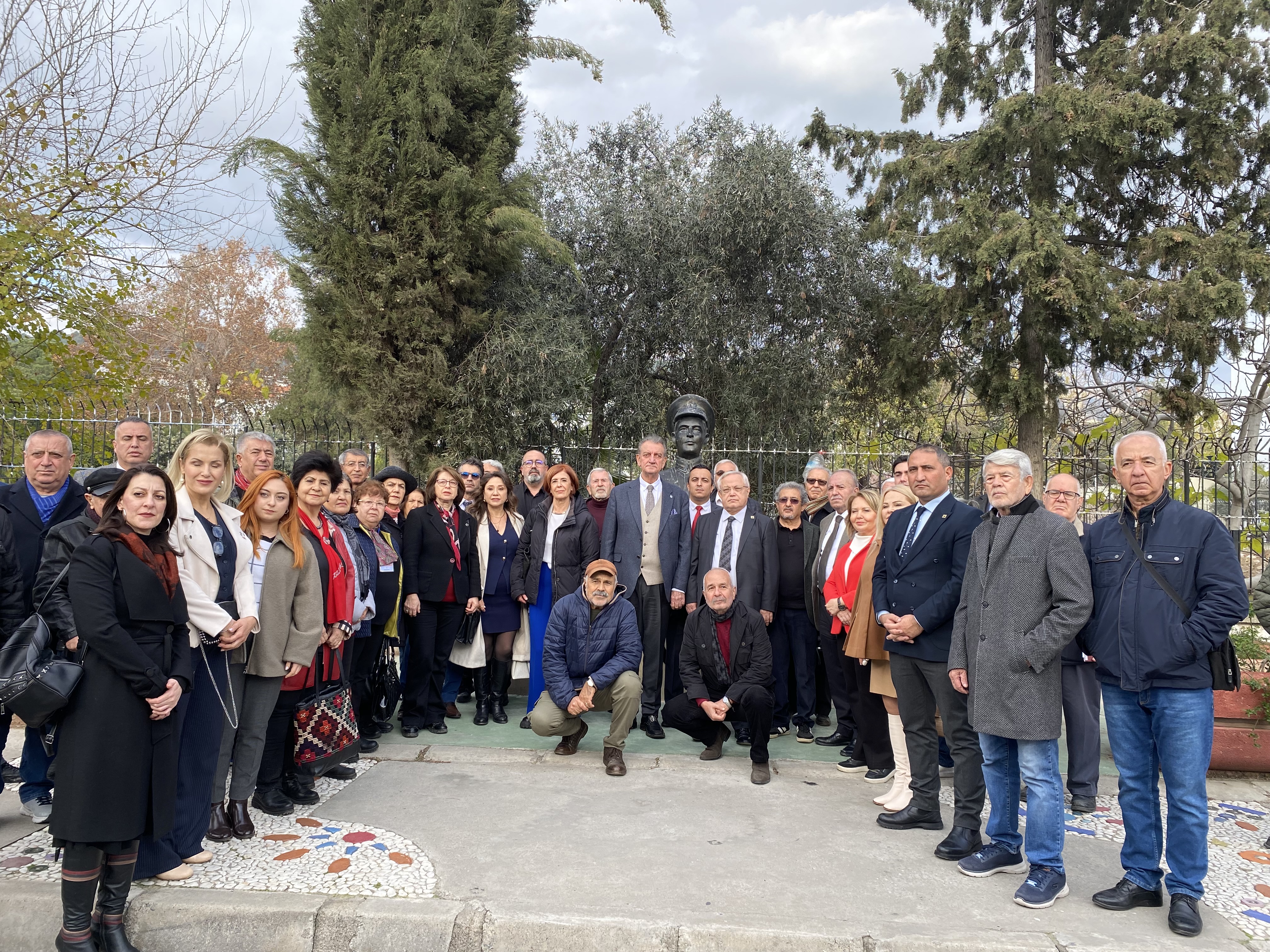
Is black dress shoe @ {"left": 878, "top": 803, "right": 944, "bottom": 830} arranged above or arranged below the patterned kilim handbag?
below

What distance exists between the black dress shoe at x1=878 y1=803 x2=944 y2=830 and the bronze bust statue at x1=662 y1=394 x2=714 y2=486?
3.82 meters

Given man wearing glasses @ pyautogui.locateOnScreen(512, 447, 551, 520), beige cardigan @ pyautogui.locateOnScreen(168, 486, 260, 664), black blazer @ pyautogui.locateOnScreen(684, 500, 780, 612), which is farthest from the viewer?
man wearing glasses @ pyautogui.locateOnScreen(512, 447, 551, 520)

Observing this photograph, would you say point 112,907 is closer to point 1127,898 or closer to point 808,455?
point 1127,898

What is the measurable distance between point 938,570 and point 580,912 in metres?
2.47

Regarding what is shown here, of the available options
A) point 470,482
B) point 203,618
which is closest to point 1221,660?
point 203,618

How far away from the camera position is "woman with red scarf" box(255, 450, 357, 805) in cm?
461

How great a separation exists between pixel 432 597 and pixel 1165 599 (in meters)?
4.62

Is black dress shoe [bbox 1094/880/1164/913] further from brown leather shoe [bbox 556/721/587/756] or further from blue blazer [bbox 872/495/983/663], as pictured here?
brown leather shoe [bbox 556/721/587/756]

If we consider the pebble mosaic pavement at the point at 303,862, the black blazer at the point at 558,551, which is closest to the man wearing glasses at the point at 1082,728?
the black blazer at the point at 558,551

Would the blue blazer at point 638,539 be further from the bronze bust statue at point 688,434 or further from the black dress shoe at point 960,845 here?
the black dress shoe at point 960,845

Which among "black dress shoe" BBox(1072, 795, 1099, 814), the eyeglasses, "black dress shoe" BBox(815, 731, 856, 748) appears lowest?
"black dress shoe" BBox(815, 731, 856, 748)

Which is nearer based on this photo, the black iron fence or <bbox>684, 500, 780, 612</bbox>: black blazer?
<bbox>684, 500, 780, 612</bbox>: black blazer

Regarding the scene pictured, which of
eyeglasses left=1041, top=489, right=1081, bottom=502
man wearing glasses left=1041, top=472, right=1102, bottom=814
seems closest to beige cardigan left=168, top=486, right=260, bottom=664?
man wearing glasses left=1041, top=472, right=1102, bottom=814

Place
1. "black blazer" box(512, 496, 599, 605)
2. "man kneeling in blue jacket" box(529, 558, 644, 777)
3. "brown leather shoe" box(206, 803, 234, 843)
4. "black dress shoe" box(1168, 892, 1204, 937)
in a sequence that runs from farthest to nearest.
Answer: "black blazer" box(512, 496, 599, 605)
"man kneeling in blue jacket" box(529, 558, 644, 777)
"brown leather shoe" box(206, 803, 234, 843)
"black dress shoe" box(1168, 892, 1204, 937)
